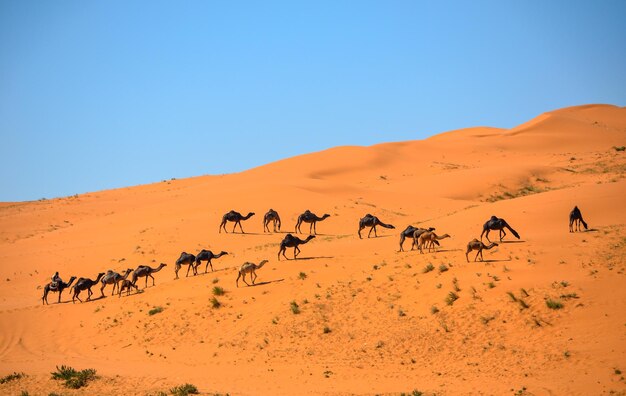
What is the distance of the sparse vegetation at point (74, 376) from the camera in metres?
16.1

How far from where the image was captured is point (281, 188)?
4897 cm

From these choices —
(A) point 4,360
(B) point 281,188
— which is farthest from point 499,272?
(B) point 281,188

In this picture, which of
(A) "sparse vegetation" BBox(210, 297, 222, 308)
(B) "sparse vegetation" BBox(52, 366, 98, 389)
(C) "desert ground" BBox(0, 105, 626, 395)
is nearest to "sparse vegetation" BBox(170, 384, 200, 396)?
(C) "desert ground" BBox(0, 105, 626, 395)

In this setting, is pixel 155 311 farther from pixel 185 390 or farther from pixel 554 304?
pixel 554 304

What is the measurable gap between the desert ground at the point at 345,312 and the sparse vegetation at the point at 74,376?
0.20 meters

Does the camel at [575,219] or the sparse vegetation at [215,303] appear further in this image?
the camel at [575,219]

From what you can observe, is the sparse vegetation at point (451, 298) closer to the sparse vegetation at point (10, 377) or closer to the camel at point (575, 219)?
the camel at point (575, 219)

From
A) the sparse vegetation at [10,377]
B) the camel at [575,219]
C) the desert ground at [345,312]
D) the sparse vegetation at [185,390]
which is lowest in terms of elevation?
the sparse vegetation at [185,390]

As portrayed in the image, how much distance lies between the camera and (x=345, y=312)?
A: 20.3 meters

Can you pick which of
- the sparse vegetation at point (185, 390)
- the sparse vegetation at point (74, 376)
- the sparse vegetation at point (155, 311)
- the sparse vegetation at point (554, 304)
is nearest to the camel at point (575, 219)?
the sparse vegetation at point (554, 304)

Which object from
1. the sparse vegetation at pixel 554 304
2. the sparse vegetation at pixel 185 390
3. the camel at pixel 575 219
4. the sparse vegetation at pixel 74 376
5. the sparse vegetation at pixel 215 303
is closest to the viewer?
the sparse vegetation at pixel 185 390

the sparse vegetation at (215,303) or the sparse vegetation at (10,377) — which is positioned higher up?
the sparse vegetation at (215,303)

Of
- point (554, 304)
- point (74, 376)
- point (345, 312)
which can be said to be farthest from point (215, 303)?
point (554, 304)

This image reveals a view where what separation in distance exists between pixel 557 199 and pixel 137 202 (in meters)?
41.1
